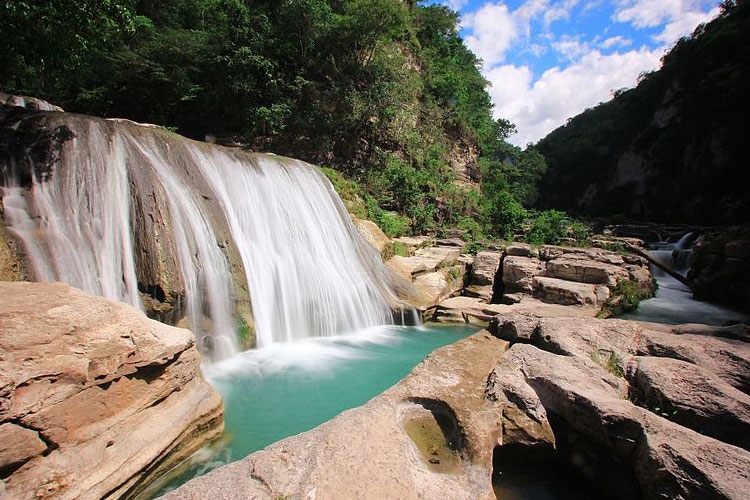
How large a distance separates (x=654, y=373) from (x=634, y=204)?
3501 cm

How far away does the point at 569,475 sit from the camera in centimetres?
256

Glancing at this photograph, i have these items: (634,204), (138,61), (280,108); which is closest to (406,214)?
(280,108)

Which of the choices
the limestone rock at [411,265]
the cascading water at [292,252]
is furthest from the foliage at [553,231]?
the cascading water at [292,252]

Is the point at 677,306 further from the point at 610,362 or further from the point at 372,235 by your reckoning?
the point at 372,235

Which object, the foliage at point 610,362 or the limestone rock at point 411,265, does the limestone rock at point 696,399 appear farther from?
the limestone rock at point 411,265

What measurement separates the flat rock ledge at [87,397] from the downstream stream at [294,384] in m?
0.35

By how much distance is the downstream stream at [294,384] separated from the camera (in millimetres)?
3426

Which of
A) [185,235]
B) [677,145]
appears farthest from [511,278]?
[677,145]

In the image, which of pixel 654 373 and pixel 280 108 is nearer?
pixel 654 373

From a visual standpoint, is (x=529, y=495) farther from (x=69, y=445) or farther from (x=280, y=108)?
(x=280, y=108)

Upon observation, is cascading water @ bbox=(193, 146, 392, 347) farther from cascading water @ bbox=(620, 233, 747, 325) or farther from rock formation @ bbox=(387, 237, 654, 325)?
cascading water @ bbox=(620, 233, 747, 325)

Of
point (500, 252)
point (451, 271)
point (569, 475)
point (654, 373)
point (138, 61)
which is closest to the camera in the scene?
point (569, 475)

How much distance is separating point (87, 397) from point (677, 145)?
121 ft

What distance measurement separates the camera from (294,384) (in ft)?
15.6
